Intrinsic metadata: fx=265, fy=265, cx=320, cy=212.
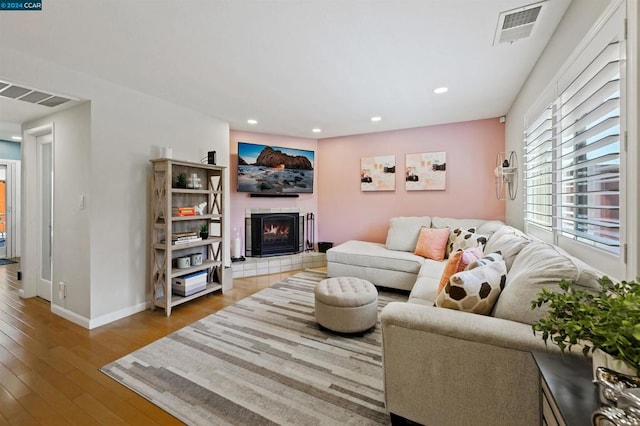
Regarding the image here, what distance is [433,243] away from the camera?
3598mm

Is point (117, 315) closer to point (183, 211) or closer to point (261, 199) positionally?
point (183, 211)

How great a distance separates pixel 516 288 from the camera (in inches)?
52.3

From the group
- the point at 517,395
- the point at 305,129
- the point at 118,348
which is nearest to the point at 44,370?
the point at 118,348

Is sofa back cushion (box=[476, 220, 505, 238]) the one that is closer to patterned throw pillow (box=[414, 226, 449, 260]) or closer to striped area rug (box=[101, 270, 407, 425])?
patterned throw pillow (box=[414, 226, 449, 260])

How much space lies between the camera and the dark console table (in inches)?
28.8

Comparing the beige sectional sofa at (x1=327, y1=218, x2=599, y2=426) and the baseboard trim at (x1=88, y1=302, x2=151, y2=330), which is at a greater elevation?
the beige sectional sofa at (x1=327, y1=218, x2=599, y2=426)

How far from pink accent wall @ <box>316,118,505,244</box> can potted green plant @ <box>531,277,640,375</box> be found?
3.61m

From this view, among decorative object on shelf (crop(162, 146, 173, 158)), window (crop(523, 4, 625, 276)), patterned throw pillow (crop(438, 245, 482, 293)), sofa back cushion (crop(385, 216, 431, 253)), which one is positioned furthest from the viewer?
sofa back cushion (crop(385, 216, 431, 253))

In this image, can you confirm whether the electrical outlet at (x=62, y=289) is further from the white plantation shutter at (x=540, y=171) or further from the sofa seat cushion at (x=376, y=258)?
the white plantation shutter at (x=540, y=171)

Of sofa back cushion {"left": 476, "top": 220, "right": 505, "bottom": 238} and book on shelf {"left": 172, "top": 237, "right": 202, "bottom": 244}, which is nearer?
book on shelf {"left": 172, "top": 237, "right": 202, "bottom": 244}

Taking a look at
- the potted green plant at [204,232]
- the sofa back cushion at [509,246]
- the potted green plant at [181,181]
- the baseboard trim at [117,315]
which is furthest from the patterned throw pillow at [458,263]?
the baseboard trim at [117,315]

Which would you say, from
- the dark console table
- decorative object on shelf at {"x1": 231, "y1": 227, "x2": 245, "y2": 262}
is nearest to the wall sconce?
the dark console table

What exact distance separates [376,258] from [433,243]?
0.79 metres

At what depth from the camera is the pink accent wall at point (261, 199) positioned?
14.9 ft
